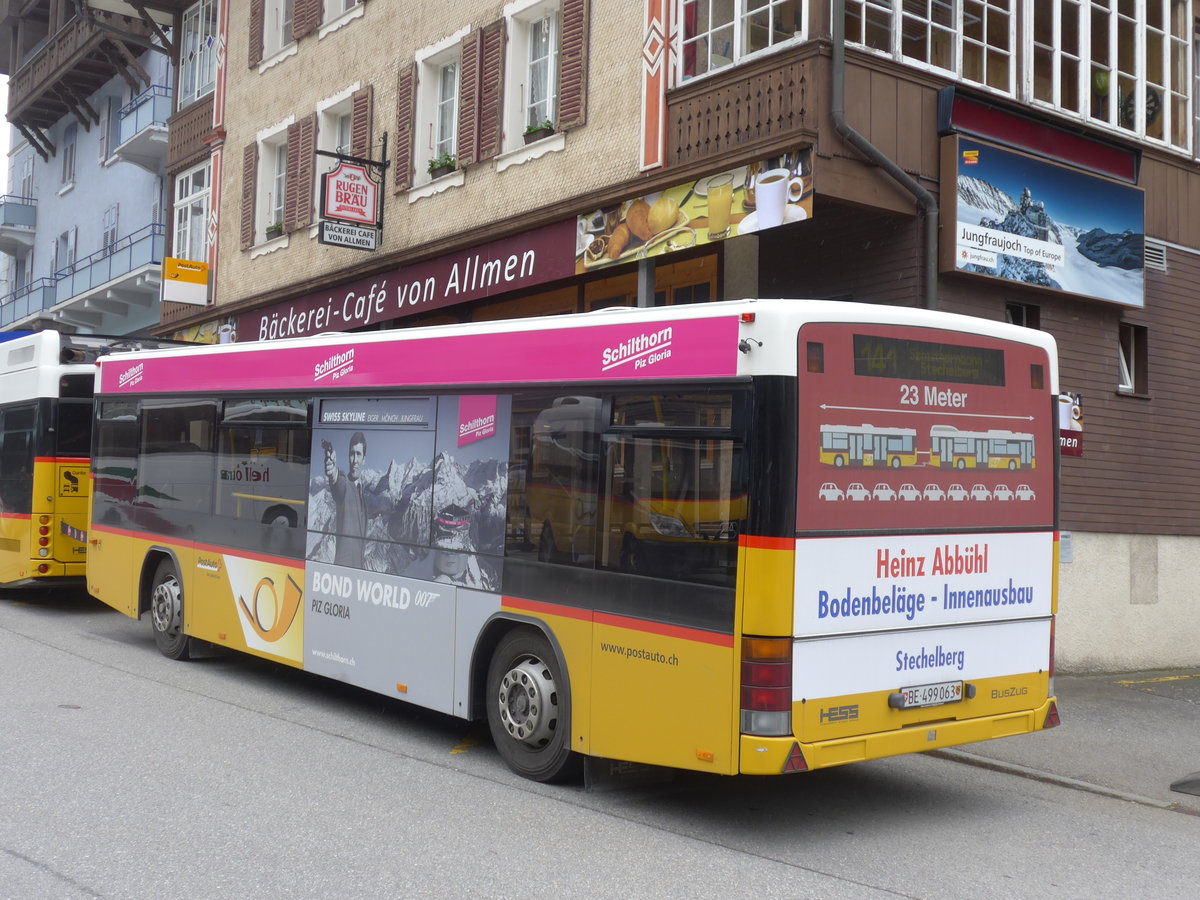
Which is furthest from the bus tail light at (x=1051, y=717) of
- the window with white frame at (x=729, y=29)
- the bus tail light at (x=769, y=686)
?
the window with white frame at (x=729, y=29)

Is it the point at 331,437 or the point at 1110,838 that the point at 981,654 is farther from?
the point at 331,437

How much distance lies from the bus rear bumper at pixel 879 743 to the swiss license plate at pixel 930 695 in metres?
0.12

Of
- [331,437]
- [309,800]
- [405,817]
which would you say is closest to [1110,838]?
[405,817]

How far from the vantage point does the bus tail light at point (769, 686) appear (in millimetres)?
5926

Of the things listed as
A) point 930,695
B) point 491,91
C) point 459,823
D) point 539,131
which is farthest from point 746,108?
point 459,823

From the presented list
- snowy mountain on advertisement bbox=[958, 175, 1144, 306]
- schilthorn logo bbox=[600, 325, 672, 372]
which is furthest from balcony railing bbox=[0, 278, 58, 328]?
schilthorn logo bbox=[600, 325, 672, 372]

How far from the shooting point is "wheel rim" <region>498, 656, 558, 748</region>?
7.14m

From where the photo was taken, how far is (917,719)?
652cm

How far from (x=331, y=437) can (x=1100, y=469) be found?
8.07m

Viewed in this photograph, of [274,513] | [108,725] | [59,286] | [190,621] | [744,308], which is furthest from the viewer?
[59,286]

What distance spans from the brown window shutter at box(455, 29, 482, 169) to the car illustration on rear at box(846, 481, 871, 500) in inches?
430

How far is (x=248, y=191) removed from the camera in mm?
22188

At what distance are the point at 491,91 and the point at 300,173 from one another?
19.0ft

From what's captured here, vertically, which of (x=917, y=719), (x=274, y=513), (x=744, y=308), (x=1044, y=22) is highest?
(x=1044, y=22)
